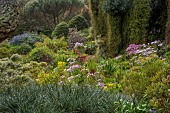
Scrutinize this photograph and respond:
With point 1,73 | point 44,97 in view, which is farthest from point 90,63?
point 44,97

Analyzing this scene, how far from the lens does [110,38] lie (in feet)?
42.2

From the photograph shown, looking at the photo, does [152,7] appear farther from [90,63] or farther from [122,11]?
[90,63]

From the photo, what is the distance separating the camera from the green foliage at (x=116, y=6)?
11750 millimetres

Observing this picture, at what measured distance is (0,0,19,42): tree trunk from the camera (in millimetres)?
2477

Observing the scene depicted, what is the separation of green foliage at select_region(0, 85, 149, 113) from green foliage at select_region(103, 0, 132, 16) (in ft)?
23.5

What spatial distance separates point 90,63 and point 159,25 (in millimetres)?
2609

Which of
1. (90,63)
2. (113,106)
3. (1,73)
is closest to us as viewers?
(113,106)

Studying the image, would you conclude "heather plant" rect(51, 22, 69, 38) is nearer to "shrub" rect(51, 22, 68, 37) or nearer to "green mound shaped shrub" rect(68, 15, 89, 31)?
"shrub" rect(51, 22, 68, 37)

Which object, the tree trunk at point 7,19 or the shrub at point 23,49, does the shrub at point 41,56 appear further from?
the tree trunk at point 7,19

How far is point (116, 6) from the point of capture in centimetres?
1181

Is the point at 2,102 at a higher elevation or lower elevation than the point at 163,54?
higher

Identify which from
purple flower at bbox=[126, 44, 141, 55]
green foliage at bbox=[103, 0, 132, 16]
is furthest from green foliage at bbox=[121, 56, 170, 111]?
green foliage at bbox=[103, 0, 132, 16]

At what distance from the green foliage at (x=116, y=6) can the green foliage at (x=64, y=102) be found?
23.5ft

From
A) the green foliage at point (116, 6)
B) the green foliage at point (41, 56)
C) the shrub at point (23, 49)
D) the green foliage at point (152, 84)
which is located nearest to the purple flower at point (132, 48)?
the green foliage at point (116, 6)
